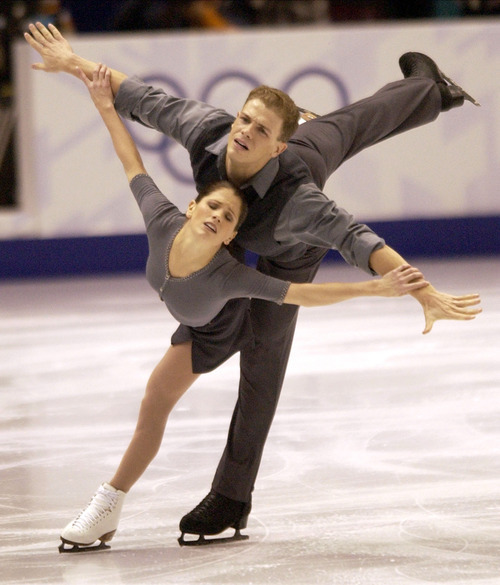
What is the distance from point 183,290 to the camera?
2779mm

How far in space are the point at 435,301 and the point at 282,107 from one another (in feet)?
2.25

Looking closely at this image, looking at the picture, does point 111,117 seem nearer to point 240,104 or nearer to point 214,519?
point 214,519

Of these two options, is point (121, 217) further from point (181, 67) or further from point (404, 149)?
point (404, 149)

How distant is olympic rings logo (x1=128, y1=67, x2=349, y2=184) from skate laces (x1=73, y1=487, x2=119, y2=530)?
4.02m

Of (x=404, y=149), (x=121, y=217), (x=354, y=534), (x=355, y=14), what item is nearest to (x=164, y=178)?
(x=121, y=217)

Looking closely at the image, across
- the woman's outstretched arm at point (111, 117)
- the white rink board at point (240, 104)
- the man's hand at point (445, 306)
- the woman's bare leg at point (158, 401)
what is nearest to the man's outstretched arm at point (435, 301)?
the man's hand at point (445, 306)

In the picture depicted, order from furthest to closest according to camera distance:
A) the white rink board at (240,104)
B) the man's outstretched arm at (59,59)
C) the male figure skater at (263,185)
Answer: the white rink board at (240,104)
the man's outstretched arm at (59,59)
the male figure skater at (263,185)

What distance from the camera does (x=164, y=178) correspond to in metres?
6.81

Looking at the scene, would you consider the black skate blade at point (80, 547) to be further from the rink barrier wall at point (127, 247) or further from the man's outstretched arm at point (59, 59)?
the rink barrier wall at point (127, 247)

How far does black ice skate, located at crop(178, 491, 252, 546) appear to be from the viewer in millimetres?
2953

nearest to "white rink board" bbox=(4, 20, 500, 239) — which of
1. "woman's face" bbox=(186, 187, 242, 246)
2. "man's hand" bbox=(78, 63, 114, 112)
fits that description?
"man's hand" bbox=(78, 63, 114, 112)

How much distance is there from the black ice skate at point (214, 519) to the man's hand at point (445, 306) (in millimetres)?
864

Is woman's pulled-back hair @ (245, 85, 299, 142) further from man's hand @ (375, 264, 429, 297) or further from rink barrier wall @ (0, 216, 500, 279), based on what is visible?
rink barrier wall @ (0, 216, 500, 279)

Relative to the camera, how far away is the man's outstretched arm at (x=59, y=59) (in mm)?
2994
